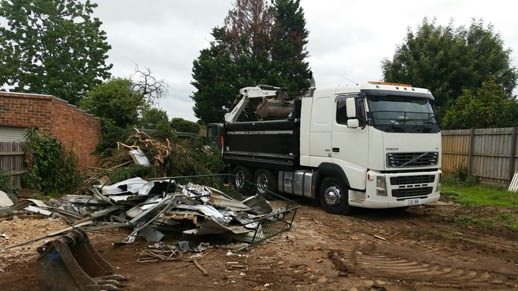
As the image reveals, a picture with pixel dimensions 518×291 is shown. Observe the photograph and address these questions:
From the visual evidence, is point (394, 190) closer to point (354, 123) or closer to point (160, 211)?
point (354, 123)

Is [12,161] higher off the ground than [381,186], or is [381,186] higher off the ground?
[12,161]

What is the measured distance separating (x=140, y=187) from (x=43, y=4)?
27.0 metres

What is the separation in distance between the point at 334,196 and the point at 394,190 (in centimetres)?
141

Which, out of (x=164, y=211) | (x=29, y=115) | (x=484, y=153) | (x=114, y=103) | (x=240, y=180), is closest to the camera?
(x=164, y=211)

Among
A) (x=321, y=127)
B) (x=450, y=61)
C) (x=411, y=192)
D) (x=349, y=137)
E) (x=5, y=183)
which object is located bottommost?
(x=5, y=183)

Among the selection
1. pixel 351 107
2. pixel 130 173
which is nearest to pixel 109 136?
pixel 130 173

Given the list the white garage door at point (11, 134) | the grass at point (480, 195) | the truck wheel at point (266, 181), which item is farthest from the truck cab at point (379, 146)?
the white garage door at point (11, 134)

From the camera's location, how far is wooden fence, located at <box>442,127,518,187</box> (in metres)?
12.0

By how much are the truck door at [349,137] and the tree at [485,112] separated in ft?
30.8

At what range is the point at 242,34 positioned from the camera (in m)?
28.5

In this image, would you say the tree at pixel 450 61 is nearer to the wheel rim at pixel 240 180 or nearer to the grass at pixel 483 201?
the grass at pixel 483 201

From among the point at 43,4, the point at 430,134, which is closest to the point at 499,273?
the point at 430,134

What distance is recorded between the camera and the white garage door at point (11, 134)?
996cm

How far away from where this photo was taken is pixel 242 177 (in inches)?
490
